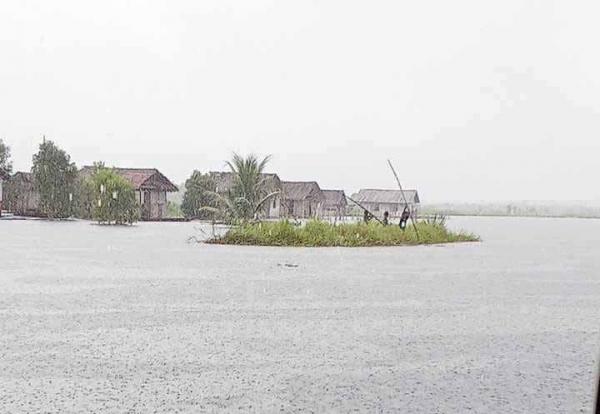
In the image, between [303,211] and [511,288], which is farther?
[303,211]

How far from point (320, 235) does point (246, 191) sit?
2.91 ft

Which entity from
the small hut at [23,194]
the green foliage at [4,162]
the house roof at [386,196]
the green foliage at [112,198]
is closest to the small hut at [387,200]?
the house roof at [386,196]

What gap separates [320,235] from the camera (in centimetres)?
685

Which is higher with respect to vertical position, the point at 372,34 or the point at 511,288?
the point at 372,34

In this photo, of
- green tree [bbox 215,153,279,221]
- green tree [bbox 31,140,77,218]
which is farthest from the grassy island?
green tree [bbox 31,140,77,218]

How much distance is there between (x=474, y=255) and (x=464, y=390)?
16.2 ft

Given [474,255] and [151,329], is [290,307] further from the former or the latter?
[474,255]

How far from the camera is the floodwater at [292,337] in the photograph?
169 centimetres

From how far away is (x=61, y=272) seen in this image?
456cm

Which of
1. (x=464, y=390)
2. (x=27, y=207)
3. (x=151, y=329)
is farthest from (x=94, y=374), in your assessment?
(x=27, y=207)

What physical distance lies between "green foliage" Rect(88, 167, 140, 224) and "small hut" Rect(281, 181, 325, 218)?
1855 mm

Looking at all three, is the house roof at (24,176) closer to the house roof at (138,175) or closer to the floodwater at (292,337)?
the floodwater at (292,337)

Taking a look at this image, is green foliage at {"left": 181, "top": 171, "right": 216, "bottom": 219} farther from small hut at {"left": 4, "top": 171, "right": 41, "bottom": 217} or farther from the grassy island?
small hut at {"left": 4, "top": 171, "right": 41, "bottom": 217}

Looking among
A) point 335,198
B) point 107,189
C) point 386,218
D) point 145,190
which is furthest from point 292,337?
point 145,190
